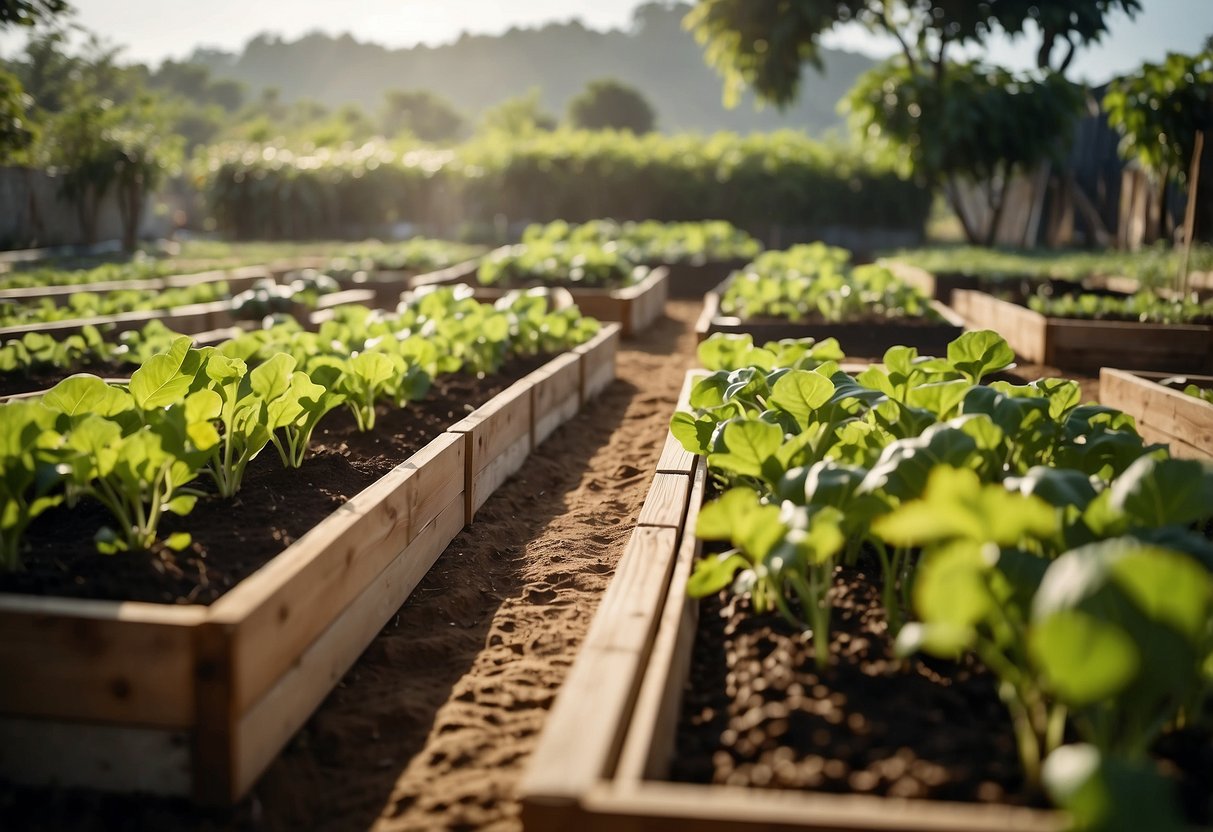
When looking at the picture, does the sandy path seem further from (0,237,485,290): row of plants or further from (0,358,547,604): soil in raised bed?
(0,237,485,290): row of plants

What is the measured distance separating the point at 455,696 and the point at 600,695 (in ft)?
2.57

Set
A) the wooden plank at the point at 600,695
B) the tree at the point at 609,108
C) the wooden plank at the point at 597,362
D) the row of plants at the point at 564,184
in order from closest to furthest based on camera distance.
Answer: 1. the wooden plank at the point at 600,695
2. the wooden plank at the point at 597,362
3. the row of plants at the point at 564,184
4. the tree at the point at 609,108

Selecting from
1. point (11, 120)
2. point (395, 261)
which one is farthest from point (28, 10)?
point (395, 261)

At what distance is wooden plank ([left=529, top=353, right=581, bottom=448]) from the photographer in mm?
4383

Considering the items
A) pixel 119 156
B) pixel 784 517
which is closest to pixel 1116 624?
pixel 784 517

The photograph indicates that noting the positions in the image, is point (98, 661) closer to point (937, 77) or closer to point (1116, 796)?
point (1116, 796)

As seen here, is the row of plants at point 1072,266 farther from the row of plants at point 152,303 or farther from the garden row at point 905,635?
the garden row at point 905,635

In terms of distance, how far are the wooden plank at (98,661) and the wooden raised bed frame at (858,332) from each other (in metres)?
4.64

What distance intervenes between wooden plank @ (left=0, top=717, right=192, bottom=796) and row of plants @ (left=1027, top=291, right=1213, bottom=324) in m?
6.06

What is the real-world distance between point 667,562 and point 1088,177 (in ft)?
62.6

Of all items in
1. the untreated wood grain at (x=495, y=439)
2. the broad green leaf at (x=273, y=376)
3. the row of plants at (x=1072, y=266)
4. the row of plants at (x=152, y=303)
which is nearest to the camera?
the broad green leaf at (x=273, y=376)

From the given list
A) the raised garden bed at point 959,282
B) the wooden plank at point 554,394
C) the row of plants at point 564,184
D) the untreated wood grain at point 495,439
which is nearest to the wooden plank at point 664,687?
the untreated wood grain at point 495,439

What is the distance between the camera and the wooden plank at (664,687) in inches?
58.6

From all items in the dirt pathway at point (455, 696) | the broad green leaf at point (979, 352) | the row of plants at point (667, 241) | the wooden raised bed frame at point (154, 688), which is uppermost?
the row of plants at point (667, 241)
